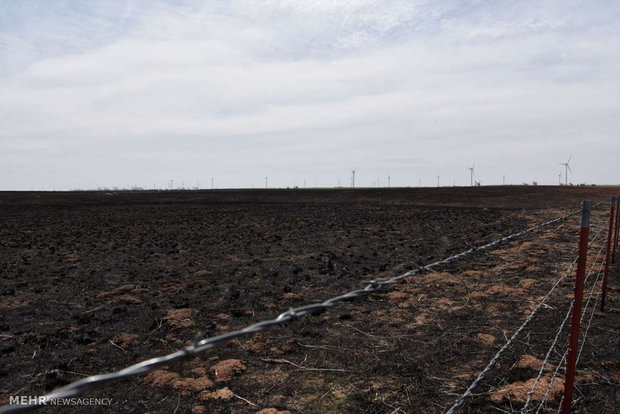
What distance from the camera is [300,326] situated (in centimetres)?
686

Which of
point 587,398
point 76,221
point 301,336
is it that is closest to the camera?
point 587,398

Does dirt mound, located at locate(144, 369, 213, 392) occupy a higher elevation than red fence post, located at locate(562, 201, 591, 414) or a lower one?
lower

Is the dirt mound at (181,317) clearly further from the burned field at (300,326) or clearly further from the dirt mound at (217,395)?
the dirt mound at (217,395)

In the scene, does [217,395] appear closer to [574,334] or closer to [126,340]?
[126,340]

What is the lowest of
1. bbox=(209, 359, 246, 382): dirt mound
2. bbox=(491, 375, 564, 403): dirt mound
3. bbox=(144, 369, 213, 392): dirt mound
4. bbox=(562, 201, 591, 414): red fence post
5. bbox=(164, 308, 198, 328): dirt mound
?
bbox=(144, 369, 213, 392): dirt mound

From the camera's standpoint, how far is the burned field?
459cm

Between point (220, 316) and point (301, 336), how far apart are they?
1802mm

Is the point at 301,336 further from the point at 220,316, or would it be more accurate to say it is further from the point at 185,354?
the point at 185,354

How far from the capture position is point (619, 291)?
25.5 ft

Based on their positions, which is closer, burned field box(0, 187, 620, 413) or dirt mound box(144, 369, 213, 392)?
burned field box(0, 187, 620, 413)

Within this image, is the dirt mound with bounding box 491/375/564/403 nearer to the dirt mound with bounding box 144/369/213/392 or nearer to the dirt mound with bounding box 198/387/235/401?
the dirt mound with bounding box 198/387/235/401

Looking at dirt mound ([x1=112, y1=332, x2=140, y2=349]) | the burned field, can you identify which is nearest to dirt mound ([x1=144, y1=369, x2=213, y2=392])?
the burned field

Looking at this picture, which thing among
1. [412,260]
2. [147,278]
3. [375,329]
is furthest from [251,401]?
[412,260]

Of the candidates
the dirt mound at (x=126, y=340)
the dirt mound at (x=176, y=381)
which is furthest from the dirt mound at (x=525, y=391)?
the dirt mound at (x=126, y=340)
